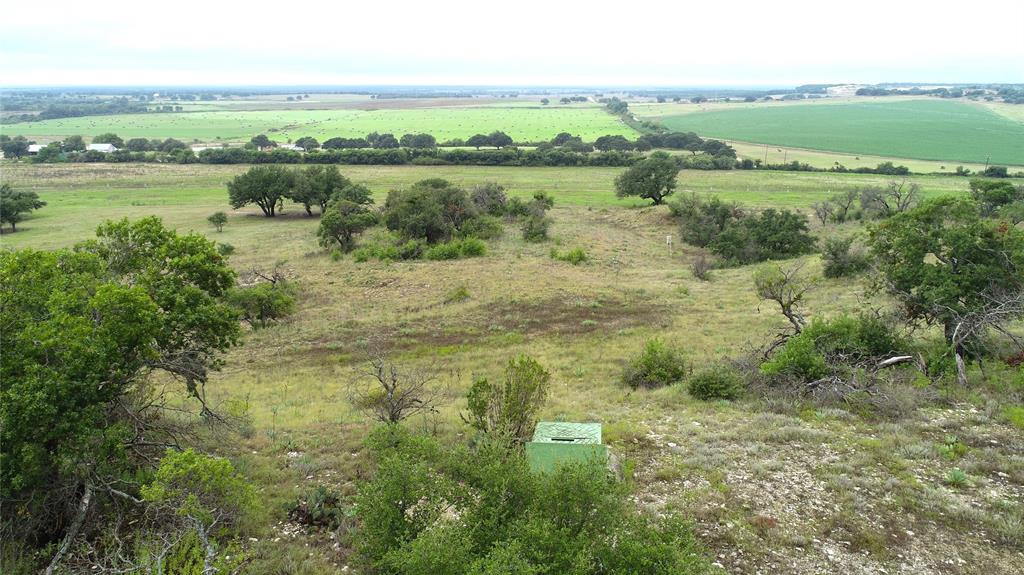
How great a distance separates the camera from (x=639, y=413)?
14312mm

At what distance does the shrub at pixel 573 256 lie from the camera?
34781 mm

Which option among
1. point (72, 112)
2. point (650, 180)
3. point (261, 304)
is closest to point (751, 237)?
point (650, 180)

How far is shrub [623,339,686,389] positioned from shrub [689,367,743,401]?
1.14m

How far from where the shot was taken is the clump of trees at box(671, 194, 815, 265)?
36781 mm

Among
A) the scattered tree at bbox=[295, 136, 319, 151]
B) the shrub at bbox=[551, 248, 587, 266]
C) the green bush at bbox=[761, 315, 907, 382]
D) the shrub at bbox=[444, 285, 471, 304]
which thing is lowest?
the shrub at bbox=[444, 285, 471, 304]

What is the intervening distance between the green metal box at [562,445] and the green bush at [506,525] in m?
1.40

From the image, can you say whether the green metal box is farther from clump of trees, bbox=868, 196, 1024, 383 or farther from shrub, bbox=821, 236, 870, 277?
shrub, bbox=821, 236, 870, 277

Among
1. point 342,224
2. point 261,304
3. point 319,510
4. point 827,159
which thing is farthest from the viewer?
point 827,159

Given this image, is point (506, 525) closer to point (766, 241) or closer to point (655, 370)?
point (655, 370)

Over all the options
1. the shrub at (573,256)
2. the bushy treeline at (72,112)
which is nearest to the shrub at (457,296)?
the shrub at (573,256)

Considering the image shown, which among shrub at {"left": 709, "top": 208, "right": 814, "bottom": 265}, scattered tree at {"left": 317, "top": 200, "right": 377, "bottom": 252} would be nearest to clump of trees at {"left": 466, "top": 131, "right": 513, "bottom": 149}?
scattered tree at {"left": 317, "top": 200, "right": 377, "bottom": 252}

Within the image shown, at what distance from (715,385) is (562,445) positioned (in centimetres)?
671

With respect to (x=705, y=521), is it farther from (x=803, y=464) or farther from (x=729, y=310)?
(x=729, y=310)

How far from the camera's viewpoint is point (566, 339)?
21.9 m
